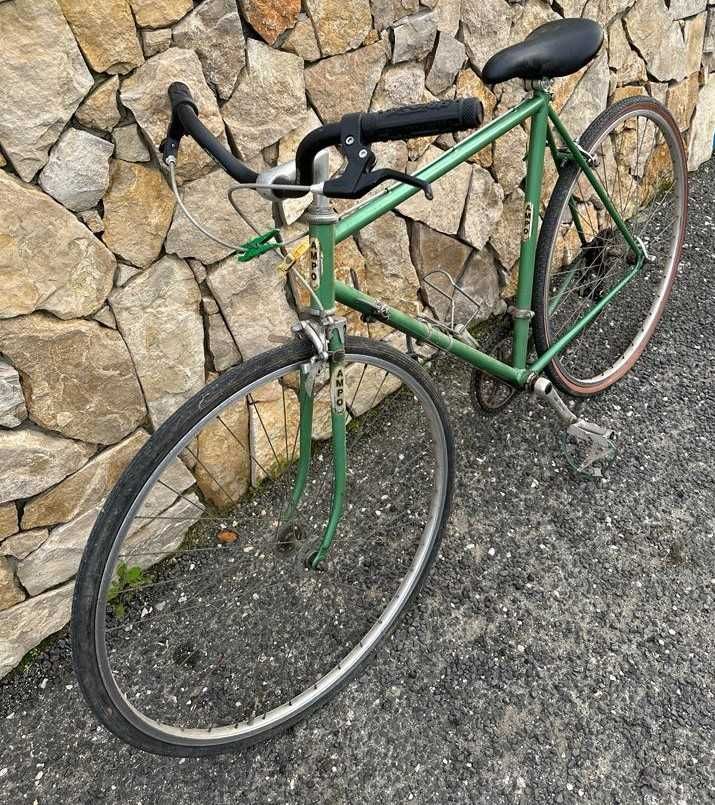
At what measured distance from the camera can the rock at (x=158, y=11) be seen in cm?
151

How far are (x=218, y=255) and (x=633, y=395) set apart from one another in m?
1.79

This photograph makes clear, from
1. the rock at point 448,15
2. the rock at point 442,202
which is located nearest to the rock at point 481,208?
the rock at point 442,202

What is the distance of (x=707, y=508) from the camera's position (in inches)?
89.9

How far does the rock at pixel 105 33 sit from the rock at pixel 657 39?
2390 millimetres

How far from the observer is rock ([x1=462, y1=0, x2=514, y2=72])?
229 cm

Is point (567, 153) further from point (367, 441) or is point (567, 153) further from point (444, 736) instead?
point (444, 736)

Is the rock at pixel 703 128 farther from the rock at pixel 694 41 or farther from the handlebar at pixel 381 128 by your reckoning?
the handlebar at pixel 381 128

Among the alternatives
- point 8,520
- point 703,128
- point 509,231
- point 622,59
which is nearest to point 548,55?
point 509,231

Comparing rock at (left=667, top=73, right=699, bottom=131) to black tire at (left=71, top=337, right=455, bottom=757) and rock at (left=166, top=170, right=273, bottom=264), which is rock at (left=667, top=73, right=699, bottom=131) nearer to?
rock at (left=166, top=170, right=273, bottom=264)

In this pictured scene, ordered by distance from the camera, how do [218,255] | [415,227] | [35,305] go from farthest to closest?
[415,227] < [218,255] < [35,305]

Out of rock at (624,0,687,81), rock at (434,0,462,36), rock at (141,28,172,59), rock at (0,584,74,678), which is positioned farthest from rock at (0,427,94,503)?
rock at (624,0,687,81)

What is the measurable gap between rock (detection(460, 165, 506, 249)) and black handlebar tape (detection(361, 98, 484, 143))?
1.49 meters

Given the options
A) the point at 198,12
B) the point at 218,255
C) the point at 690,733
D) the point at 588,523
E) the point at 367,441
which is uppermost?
the point at 198,12

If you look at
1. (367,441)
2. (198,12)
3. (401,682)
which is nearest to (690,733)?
(401,682)
